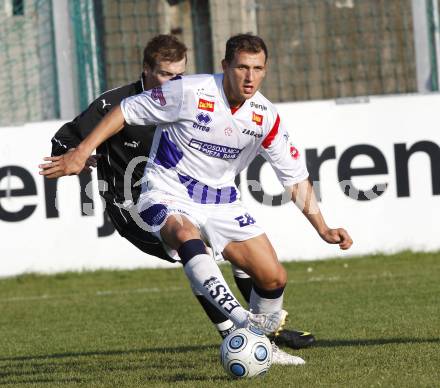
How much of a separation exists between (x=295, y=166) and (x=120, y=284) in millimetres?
5733

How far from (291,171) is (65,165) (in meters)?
1.66

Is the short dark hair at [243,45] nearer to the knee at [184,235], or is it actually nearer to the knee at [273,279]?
the knee at [184,235]

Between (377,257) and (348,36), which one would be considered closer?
(377,257)

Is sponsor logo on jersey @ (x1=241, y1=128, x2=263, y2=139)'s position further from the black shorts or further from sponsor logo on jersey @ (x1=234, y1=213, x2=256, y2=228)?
the black shorts

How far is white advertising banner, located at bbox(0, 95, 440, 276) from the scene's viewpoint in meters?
12.7

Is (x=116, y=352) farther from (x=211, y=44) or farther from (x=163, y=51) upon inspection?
(x=211, y=44)

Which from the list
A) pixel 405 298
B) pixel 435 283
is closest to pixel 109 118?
pixel 405 298

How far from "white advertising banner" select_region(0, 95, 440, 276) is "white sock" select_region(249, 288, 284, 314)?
5863mm

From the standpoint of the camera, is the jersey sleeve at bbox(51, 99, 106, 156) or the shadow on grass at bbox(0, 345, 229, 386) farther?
the jersey sleeve at bbox(51, 99, 106, 156)

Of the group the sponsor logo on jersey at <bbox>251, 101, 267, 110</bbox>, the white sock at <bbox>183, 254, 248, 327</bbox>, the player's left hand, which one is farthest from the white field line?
the white sock at <bbox>183, 254, 248, 327</bbox>

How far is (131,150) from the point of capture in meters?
7.61

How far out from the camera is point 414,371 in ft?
20.3

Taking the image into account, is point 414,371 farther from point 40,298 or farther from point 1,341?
point 40,298

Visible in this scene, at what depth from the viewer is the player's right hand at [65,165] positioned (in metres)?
5.88
